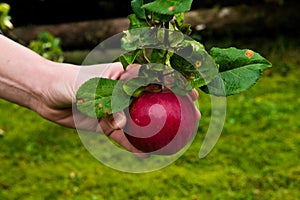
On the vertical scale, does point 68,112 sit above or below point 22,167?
above

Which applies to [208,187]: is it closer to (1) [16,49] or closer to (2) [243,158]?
(2) [243,158]

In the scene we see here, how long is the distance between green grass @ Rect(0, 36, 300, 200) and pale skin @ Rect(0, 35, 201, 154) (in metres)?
1.18

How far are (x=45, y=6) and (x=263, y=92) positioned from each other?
1.90m

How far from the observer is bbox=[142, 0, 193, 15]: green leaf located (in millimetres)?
867

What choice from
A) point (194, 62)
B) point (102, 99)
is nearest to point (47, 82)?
point (102, 99)

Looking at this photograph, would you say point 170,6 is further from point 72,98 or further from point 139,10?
point 72,98

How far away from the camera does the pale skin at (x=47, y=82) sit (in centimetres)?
145

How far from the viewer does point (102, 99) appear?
99cm

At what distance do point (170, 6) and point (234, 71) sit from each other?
18 cm

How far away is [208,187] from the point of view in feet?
8.90

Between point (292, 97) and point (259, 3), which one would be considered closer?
point (292, 97)

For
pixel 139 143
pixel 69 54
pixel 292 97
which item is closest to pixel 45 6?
pixel 69 54

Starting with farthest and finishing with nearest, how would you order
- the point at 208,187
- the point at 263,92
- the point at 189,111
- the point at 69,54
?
the point at 69,54
the point at 263,92
the point at 208,187
the point at 189,111

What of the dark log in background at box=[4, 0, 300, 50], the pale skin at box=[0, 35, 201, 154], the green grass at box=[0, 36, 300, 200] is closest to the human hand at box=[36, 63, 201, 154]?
the pale skin at box=[0, 35, 201, 154]
